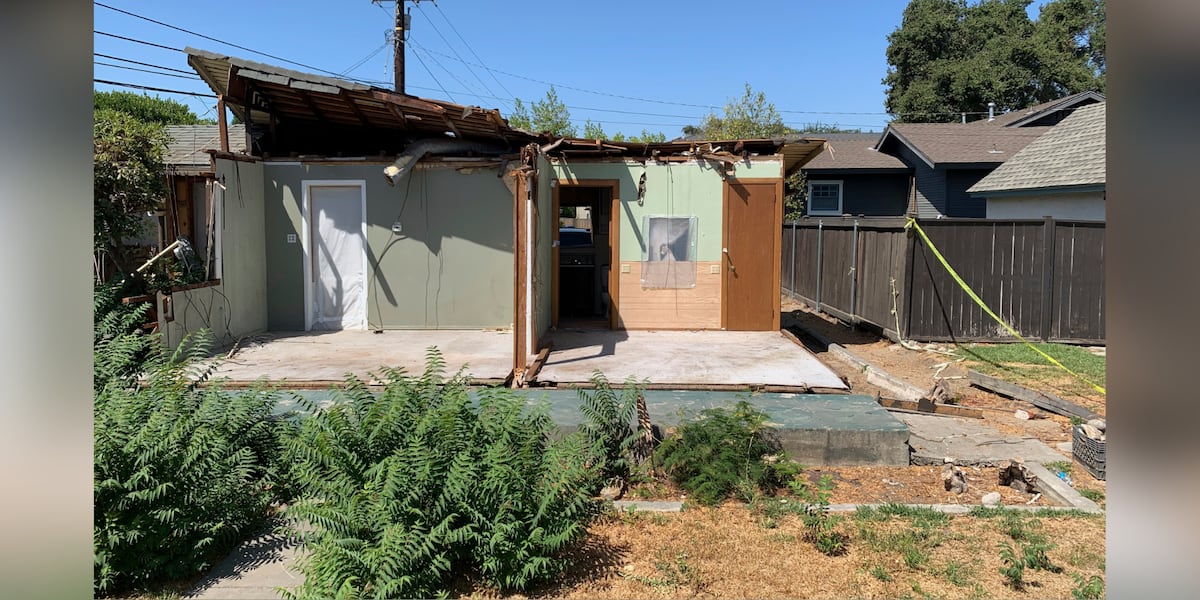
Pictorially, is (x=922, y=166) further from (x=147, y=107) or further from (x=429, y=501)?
(x=147, y=107)

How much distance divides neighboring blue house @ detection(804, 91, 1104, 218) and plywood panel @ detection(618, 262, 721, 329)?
40.4ft

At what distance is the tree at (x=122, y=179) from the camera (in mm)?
8961

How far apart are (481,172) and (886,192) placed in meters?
17.3

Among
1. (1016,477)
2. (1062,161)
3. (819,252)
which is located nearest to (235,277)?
(1016,477)

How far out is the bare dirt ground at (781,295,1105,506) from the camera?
5.27 metres

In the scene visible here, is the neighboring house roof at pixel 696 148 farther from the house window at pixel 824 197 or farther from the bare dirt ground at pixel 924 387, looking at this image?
the house window at pixel 824 197

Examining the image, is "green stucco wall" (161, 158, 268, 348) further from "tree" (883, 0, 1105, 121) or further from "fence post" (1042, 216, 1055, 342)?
"tree" (883, 0, 1105, 121)

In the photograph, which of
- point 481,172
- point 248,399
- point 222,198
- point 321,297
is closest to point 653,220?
point 481,172

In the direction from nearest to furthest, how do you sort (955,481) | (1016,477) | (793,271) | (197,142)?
(955,481), (1016,477), (793,271), (197,142)

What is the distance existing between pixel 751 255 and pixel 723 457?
638cm

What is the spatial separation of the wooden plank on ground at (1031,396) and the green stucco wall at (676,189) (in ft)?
13.4

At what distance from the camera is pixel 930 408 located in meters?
7.41
